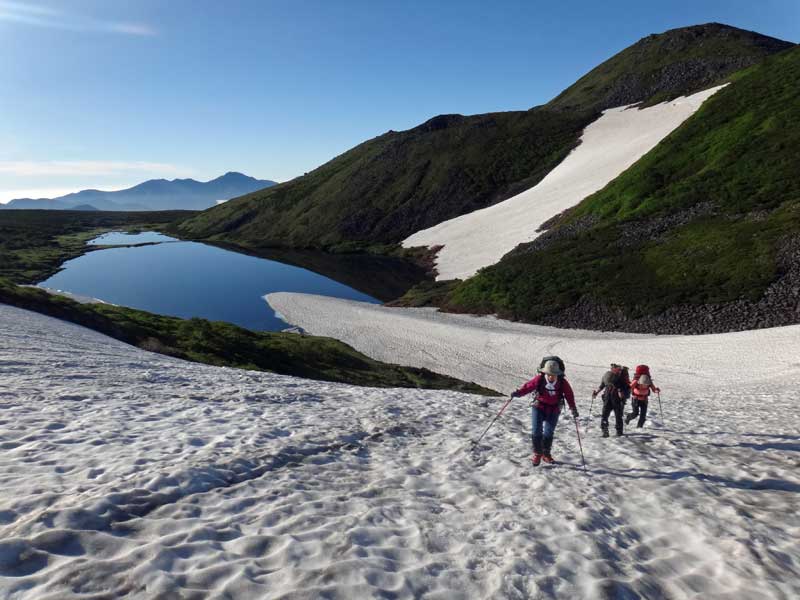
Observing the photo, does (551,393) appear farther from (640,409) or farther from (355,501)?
(640,409)

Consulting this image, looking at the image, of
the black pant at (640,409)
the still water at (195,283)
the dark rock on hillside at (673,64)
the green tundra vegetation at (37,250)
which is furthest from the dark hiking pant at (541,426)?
the dark rock on hillside at (673,64)

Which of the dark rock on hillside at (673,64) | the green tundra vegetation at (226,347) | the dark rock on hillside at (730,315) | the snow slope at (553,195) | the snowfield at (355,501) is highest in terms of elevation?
the dark rock on hillside at (673,64)

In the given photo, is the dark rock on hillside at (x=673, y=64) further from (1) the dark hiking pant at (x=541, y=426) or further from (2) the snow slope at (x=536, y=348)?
(1) the dark hiking pant at (x=541, y=426)

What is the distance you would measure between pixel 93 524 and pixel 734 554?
10.4 metres

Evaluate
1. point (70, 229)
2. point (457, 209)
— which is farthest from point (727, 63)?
point (70, 229)

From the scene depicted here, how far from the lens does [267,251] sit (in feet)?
434

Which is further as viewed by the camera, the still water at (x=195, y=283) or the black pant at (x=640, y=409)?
the still water at (x=195, y=283)

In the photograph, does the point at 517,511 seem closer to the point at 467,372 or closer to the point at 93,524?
the point at 93,524

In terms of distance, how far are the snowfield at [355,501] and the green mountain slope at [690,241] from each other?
2750 cm

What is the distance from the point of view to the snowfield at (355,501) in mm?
6648

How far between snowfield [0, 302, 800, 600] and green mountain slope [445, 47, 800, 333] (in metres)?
27.5

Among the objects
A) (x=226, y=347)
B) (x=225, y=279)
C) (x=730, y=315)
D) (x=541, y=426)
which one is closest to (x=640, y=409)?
(x=541, y=426)

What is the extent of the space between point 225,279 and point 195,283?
5.68 meters

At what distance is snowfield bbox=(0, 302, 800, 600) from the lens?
6648mm
